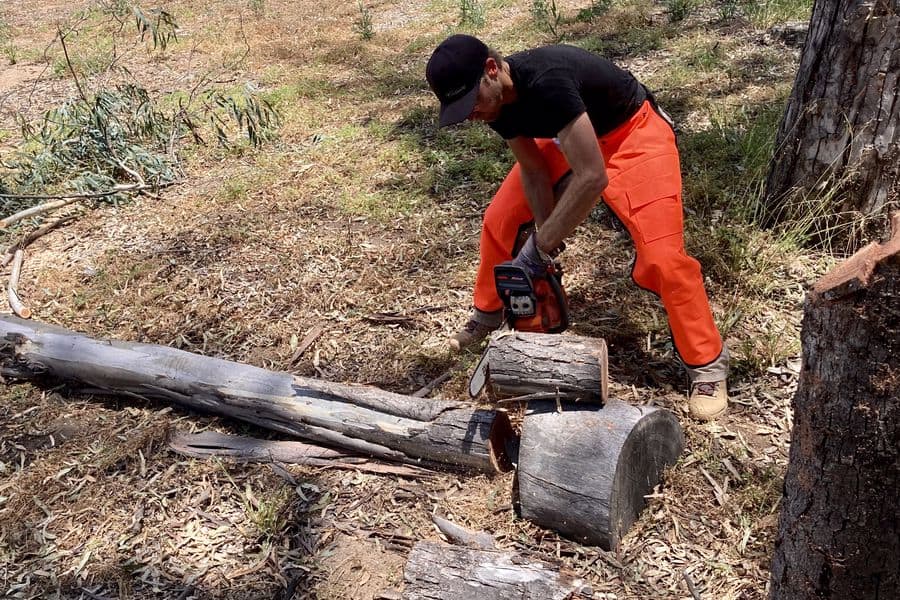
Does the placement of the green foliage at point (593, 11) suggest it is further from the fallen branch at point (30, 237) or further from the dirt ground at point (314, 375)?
the fallen branch at point (30, 237)

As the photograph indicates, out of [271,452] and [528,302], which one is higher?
[528,302]

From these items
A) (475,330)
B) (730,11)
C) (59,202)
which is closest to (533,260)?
(475,330)

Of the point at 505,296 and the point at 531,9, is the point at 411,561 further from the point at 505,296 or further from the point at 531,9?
the point at 531,9

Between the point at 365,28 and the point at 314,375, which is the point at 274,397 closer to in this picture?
the point at 314,375

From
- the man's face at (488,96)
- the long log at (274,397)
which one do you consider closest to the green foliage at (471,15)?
the man's face at (488,96)

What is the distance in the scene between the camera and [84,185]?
5.48 m

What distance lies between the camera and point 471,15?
8047 millimetres

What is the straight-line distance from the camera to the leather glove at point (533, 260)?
2934mm

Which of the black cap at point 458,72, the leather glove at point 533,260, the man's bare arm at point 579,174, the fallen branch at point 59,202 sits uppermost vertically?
the black cap at point 458,72

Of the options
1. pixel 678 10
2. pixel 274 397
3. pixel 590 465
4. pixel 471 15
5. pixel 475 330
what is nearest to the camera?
pixel 590 465

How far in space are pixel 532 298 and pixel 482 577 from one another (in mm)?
1164

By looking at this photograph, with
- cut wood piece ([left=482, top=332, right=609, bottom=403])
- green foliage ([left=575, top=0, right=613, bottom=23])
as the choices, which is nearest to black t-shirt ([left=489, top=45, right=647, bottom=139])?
cut wood piece ([left=482, top=332, right=609, bottom=403])

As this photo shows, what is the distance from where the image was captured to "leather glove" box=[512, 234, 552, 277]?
2.93 meters

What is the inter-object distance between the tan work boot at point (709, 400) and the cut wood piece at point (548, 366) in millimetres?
597
